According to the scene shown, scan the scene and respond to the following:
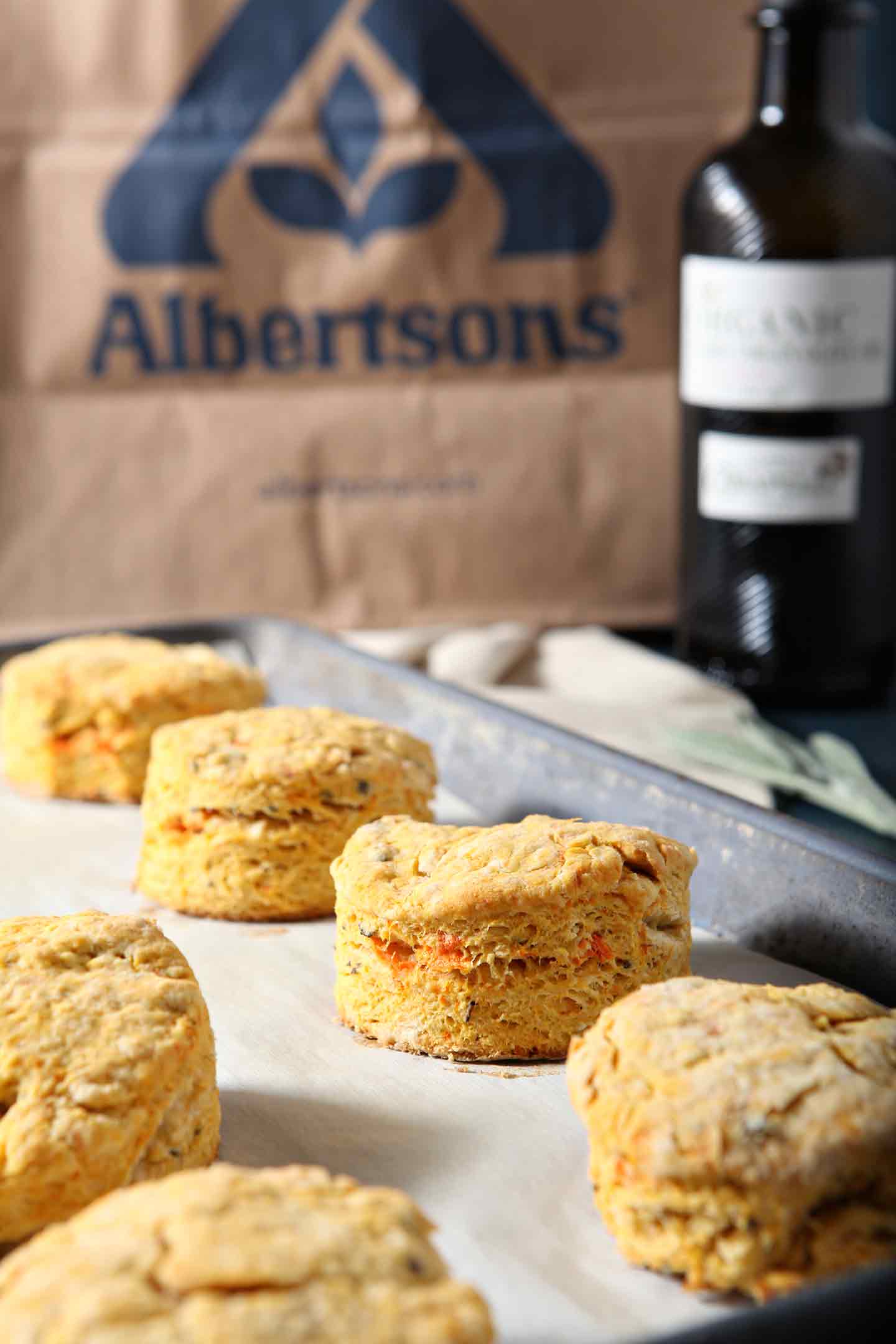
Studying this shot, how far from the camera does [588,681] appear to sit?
2072mm

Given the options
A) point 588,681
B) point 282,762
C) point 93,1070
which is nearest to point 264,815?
point 282,762

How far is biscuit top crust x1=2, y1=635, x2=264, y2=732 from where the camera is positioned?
1.58 meters

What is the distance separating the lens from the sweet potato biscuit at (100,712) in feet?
5.17

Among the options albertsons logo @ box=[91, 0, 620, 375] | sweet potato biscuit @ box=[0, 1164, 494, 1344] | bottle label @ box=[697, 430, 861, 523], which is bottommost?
sweet potato biscuit @ box=[0, 1164, 494, 1344]

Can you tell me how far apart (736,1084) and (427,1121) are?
9.5 inches

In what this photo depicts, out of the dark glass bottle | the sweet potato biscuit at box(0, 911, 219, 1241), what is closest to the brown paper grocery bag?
the dark glass bottle

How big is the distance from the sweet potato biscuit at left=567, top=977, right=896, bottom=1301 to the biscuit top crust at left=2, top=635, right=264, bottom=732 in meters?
0.79

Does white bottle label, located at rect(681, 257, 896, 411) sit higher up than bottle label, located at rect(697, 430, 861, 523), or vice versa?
white bottle label, located at rect(681, 257, 896, 411)

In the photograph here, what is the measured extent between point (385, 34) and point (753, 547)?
33.6 inches

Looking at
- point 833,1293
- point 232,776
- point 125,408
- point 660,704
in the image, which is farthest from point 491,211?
point 833,1293

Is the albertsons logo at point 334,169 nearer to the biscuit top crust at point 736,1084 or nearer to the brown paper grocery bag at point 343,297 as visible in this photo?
the brown paper grocery bag at point 343,297

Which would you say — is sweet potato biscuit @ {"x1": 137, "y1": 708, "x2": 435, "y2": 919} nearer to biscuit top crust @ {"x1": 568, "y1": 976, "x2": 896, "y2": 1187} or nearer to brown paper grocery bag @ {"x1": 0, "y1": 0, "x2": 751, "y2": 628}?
biscuit top crust @ {"x1": 568, "y1": 976, "x2": 896, "y2": 1187}

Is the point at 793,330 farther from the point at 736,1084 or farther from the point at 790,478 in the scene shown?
the point at 736,1084

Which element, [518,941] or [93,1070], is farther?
[518,941]
